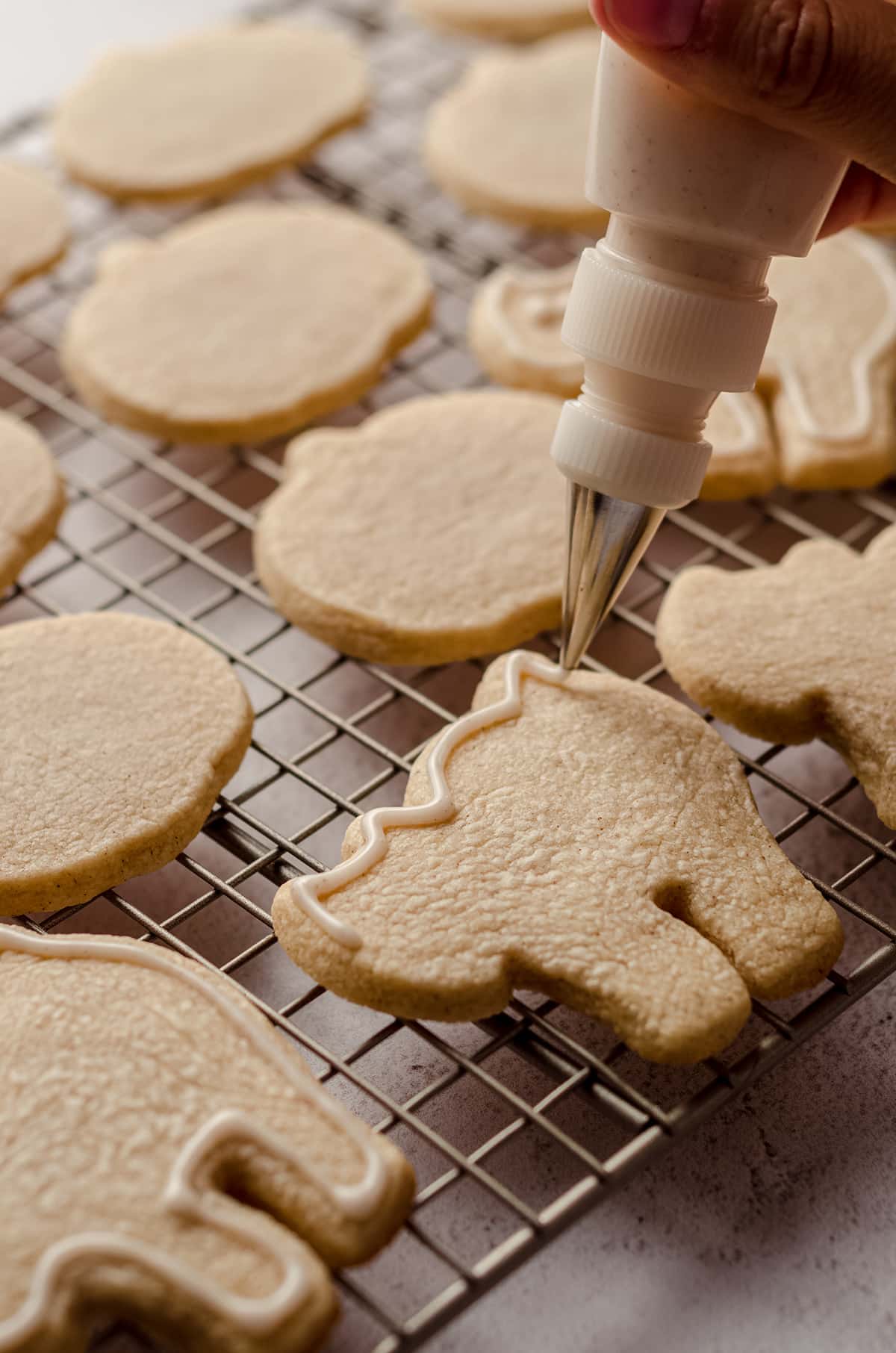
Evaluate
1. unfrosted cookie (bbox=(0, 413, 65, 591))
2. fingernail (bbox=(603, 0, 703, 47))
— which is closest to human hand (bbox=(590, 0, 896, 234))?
fingernail (bbox=(603, 0, 703, 47))

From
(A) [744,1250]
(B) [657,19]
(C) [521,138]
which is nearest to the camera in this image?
(B) [657,19]

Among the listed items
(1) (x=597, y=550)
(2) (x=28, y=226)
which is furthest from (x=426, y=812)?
(2) (x=28, y=226)

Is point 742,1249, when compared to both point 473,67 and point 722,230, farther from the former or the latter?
point 473,67

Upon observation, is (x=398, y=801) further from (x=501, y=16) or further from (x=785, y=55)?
(x=501, y=16)

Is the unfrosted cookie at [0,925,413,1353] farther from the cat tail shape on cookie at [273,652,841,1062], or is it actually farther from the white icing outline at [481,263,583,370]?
the white icing outline at [481,263,583,370]

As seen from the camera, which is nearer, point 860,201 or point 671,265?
point 671,265

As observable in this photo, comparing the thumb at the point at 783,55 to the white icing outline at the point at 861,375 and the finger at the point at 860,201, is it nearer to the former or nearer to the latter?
the finger at the point at 860,201

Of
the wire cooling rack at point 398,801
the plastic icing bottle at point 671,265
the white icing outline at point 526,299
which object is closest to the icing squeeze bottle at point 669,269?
the plastic icing bottle at point 671,265
